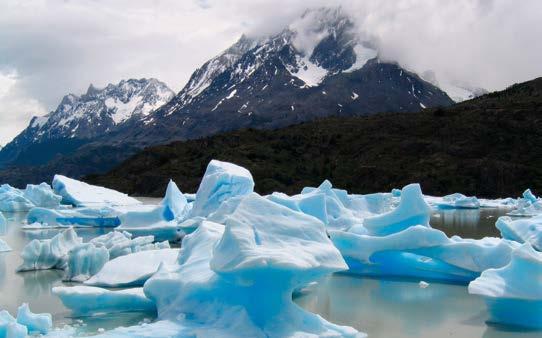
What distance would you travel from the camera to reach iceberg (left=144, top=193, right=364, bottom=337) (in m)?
4.83

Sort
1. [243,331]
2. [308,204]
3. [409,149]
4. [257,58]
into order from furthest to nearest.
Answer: [257,58]
[409,149]
[308,204]
[243,331]

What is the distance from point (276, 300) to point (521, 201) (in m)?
17.4

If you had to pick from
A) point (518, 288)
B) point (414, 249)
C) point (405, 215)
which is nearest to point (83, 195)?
point (405, 215)

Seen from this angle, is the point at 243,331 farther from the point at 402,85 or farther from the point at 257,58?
the point at 257,58

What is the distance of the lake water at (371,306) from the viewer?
5887 mm

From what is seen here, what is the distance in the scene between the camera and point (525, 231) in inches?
383

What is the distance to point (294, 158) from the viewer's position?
4253 centimetres

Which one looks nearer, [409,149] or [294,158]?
[409,149]

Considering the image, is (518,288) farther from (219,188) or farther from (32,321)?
(219,188)

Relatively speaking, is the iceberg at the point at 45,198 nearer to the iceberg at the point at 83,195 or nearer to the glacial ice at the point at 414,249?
the iceberg at the point at 83,195

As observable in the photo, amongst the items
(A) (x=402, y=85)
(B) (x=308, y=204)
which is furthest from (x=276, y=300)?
(A) (x=402, y=85)

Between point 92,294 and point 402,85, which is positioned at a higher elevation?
point 402,85

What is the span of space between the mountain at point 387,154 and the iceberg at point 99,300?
2827cm

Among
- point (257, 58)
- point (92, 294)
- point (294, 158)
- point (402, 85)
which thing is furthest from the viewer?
point (257, 58)
